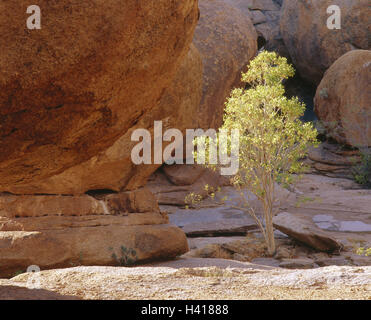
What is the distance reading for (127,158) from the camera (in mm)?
7086

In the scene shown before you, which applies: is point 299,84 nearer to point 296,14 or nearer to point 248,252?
point 296,14

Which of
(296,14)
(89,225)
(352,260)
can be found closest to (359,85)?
(296,14)

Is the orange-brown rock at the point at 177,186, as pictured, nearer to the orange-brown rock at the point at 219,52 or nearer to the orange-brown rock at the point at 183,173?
the orange-brown rock at the point at 183,173

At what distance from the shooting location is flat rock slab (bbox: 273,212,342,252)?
30.6 ft

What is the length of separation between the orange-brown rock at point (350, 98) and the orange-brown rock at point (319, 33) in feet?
9.18

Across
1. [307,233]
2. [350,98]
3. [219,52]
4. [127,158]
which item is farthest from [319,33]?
[127,158]

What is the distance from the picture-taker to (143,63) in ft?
10.4

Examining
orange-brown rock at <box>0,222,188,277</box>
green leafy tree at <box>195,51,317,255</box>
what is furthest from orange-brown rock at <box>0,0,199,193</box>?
green leafy tree at <box>195,51,317,255</box>

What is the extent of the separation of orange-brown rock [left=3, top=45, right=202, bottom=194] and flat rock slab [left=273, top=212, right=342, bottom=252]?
13.1 feet

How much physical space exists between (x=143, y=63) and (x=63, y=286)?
2304 millimetres

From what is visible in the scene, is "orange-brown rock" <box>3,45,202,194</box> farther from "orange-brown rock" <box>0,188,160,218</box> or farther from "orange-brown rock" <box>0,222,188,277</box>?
"orange-brown rock" <box>0,222,188,277</box>

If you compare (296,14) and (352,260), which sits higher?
(296,14)

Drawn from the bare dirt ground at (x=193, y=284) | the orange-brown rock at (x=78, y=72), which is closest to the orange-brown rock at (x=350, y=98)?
the bare dirt ground at (x=193, y=284)

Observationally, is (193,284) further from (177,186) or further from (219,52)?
(219,52)
